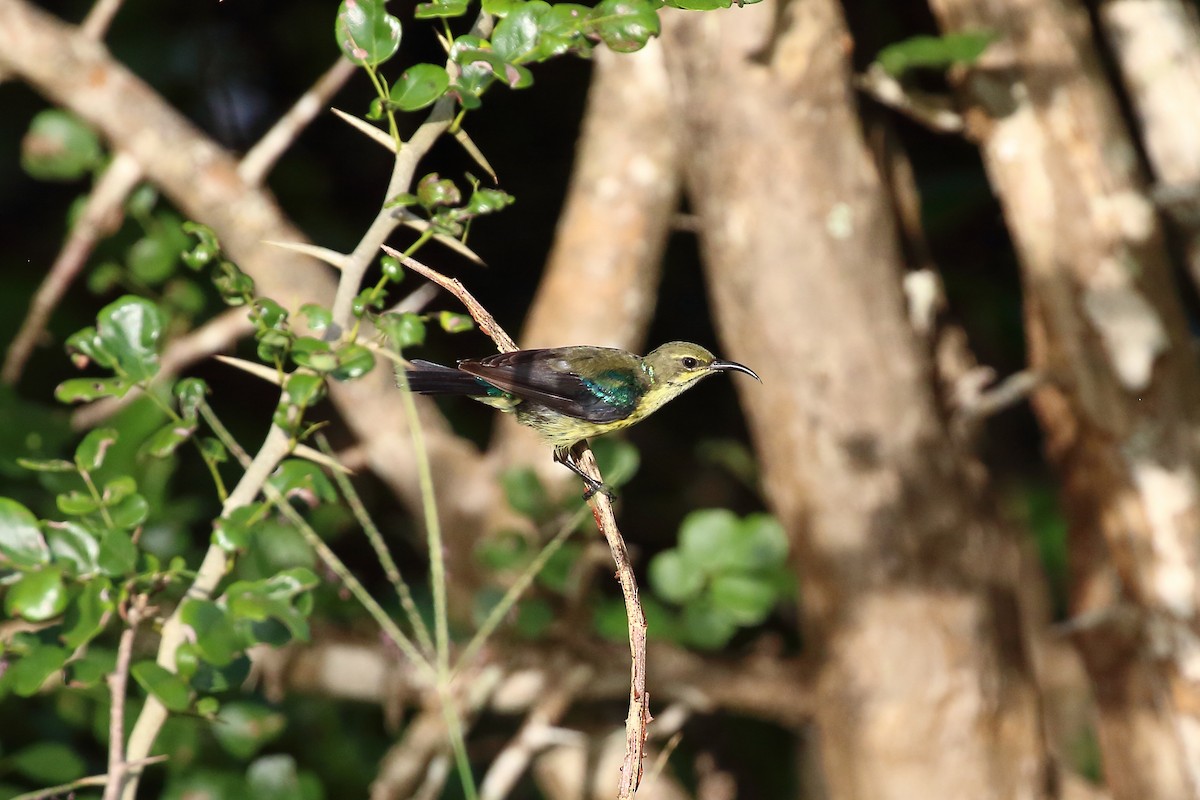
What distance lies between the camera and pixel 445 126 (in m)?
1.42

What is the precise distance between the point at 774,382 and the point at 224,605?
66.7 inches

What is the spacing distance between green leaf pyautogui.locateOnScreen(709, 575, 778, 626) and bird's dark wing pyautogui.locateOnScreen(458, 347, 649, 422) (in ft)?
2.39

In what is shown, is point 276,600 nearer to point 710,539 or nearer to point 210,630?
point 210,630

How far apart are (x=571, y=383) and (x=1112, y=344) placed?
1.45m

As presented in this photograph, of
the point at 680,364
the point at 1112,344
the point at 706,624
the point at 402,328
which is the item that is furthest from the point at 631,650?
the point at 1112,344

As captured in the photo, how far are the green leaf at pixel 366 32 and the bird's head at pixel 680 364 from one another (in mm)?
1285

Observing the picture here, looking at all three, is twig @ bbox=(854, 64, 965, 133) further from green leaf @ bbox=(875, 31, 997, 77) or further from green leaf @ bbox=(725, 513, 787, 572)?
green leaf @ bbox=(725, 513, 787, 572)

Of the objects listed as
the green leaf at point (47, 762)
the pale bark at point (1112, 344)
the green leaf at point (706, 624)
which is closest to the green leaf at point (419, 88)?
the green leaf at point (47, 762)

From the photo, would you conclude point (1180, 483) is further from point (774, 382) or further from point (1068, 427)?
point (774, 382)

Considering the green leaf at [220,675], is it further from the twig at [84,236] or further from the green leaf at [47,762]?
the twig at [84,236]

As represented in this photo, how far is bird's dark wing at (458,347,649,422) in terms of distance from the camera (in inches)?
80.0

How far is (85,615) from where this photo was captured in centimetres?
159

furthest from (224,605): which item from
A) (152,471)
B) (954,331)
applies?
(954,331)

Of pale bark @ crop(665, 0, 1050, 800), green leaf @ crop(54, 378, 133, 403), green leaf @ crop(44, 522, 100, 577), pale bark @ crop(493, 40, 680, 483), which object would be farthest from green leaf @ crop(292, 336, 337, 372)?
pale bark @ crop(493, 40, 680, 483)
